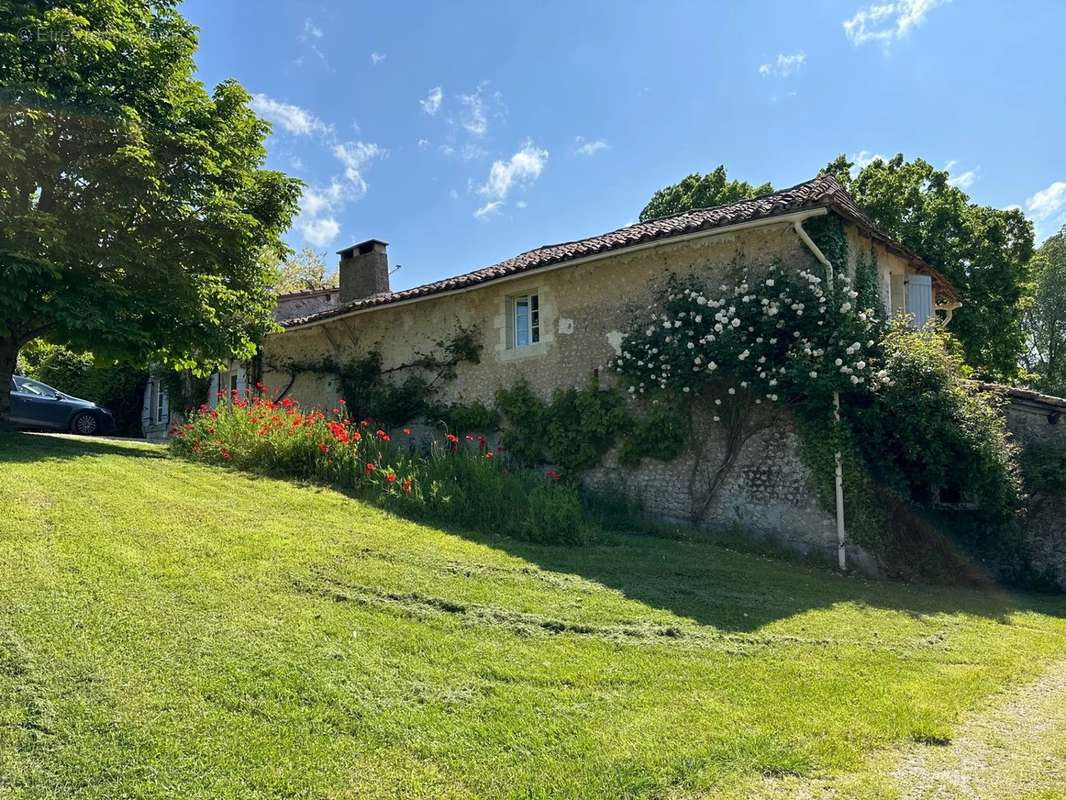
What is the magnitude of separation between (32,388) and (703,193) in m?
19.8

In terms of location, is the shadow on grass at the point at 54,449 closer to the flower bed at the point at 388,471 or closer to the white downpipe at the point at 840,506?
the flower bed at the point at 388,471

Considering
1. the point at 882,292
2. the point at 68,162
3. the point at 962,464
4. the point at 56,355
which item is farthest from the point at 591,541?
the point at 56,355

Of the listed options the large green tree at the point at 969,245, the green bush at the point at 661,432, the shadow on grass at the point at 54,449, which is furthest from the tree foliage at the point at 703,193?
the shadow on grass at the point at 54,449

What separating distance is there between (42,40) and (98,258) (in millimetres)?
2811

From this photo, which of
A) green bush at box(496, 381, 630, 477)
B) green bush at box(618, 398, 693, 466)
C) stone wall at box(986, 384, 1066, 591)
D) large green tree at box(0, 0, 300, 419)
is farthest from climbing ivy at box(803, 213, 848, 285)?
large green tree at box(0, 0, 300, 419)

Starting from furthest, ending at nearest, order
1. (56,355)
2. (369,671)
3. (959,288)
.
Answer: (56,355), (959,288), (369,671)

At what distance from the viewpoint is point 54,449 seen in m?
9.49

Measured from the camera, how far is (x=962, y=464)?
31.0 feet

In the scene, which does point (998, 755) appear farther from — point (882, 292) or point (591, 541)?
point (882, 292)

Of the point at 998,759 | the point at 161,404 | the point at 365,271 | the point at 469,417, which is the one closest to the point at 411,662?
the point at 998,759

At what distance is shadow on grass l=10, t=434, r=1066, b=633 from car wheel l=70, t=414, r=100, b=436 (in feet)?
19.1

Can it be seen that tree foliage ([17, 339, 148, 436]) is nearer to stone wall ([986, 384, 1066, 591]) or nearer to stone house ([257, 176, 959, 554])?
stone house ([257, 176, 959, 554])

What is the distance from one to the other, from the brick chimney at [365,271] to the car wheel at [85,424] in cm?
686

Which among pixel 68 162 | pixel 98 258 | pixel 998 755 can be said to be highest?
pixel 68 162
